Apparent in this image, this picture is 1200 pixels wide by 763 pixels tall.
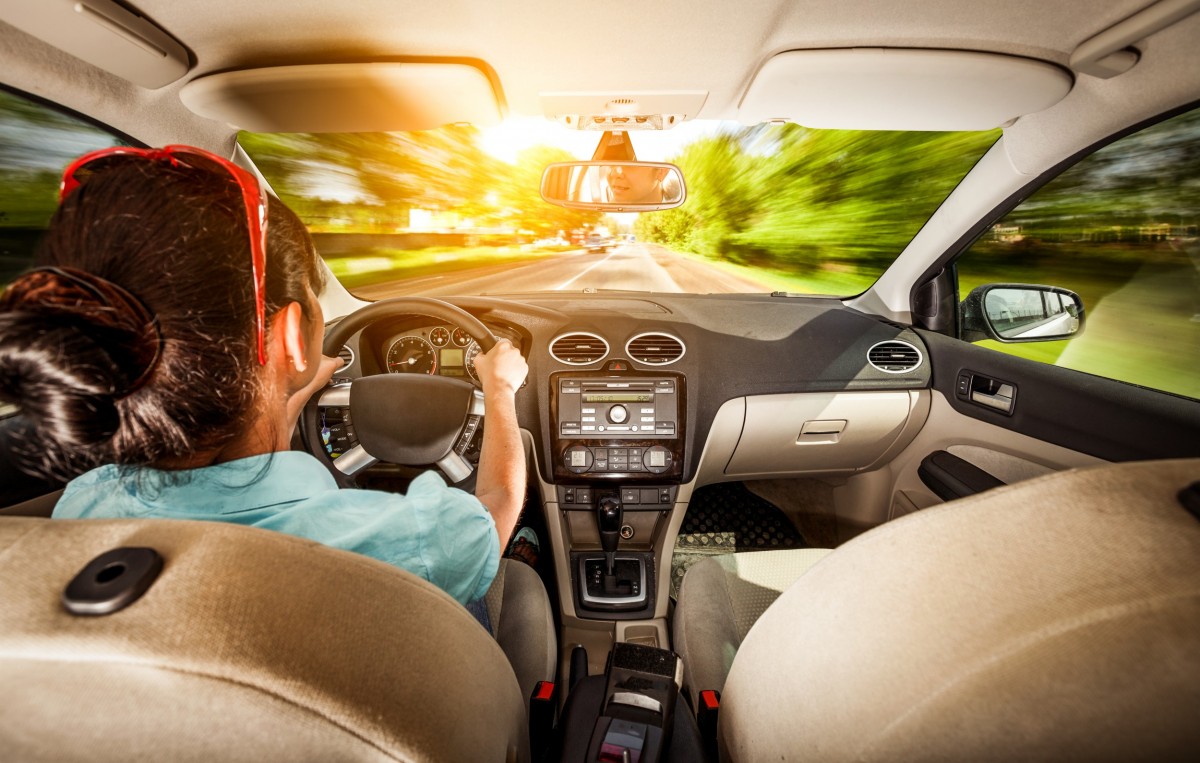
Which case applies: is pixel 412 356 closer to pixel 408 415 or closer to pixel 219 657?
pixel 408 415

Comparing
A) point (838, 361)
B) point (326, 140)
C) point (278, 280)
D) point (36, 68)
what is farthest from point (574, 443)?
point (36, 68)

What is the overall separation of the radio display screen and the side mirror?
5.64 feet

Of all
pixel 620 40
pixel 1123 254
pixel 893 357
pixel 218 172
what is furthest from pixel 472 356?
pixel 1123 254

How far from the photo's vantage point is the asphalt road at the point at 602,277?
10.8 ft

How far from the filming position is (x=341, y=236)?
10.5 ft

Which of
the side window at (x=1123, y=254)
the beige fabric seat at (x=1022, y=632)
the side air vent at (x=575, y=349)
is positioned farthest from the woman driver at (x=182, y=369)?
the side window at (x=1123, y=254)

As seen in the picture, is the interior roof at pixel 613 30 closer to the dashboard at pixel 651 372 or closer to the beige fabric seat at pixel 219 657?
the dashboard at pixel 651 372

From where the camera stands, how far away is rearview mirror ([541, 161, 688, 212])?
107 inches

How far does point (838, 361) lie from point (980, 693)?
233 centimetres

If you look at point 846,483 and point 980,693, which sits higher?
point 980,693

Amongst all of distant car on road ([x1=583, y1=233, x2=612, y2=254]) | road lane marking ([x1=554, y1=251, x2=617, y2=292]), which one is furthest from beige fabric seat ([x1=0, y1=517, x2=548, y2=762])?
distant car on road ([x1=583, y1=233, x2=612, y2=254])

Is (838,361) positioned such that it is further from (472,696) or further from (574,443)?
(472,696)

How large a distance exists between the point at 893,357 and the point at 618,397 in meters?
1.42

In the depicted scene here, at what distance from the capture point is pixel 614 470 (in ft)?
8.79
